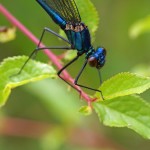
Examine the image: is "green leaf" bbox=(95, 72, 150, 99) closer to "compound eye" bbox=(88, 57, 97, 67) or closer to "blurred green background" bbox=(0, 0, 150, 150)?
"compound eye" bbox=(88, 57, 97, 67)

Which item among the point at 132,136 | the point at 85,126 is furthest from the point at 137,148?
the point at 85,126

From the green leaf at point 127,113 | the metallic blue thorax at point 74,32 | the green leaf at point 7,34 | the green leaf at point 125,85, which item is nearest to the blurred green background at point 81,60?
the metallic blue thorax at point 74,32

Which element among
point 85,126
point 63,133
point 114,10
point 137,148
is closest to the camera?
point 63,133

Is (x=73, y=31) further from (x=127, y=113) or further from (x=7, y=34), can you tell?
(x=127, y=113)

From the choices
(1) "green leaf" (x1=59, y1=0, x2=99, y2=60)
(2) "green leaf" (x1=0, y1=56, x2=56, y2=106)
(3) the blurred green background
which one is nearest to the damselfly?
(1) "green leaf" (x1=59, y1=0, x2=99, y2=60)

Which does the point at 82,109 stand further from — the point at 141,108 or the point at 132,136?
the point at 132,136
